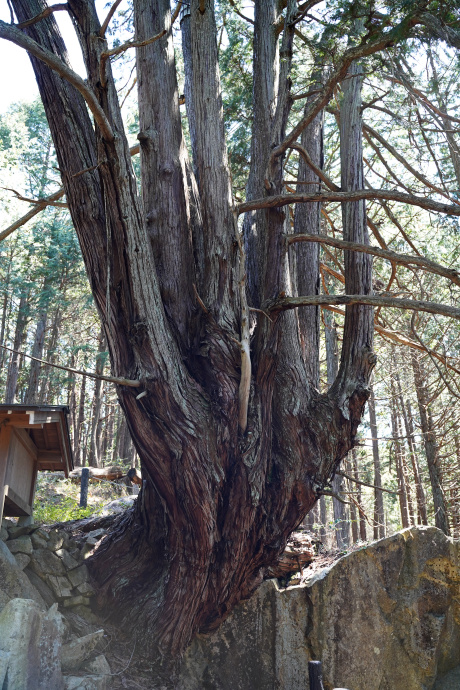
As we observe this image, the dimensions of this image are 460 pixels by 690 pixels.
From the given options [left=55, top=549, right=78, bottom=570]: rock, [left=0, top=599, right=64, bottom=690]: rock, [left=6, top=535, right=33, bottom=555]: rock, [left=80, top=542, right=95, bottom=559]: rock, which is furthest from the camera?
[left=80, top=542, right=95, bottom=559]: rock

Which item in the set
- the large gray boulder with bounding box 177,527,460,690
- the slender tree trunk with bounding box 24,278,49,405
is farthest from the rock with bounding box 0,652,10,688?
the slender tree trunk with bounding box 24,278,49,405

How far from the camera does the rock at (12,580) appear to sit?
471cm

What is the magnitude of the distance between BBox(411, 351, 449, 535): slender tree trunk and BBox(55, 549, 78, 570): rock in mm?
6213

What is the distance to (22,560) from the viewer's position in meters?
5.10

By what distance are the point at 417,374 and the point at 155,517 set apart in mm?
7030

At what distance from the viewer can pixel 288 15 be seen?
5.43 meters

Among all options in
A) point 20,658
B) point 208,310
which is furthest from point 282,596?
point 208,310

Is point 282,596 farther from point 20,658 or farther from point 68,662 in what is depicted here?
point 20,658

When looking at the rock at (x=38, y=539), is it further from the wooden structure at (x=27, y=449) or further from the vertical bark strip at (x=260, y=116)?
the vertical bark strip at (x=260, y=116)

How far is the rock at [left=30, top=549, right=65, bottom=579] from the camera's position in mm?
5242

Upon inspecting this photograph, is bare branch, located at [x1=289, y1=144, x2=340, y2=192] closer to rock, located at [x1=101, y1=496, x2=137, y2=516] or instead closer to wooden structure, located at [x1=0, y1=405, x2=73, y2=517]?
wooden structure, located at [x1=0, y1=405, x2=73, y2=517]

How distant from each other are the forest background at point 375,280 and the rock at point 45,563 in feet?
9.23

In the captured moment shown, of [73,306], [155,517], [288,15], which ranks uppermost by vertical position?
[73,306]

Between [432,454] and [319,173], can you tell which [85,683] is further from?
[432,454]
